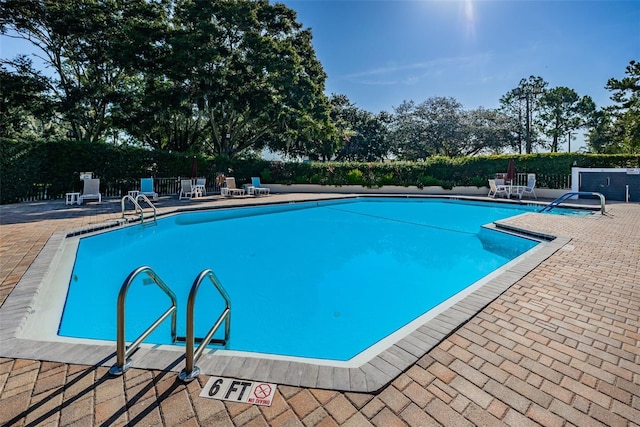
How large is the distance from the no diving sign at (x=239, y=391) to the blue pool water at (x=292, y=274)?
1181 mm

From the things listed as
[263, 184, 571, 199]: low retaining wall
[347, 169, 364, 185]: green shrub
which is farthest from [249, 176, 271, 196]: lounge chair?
[347, 169, 364, 185]: green shrub

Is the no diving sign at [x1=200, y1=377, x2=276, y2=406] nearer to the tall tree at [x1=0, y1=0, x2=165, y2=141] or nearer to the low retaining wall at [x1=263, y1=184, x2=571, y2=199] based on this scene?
the low retaining wall at [x1=263, y1=184, x2=571, y2=199]

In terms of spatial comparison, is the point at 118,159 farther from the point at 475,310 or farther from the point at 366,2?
the point at 475,310

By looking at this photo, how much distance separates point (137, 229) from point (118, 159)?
25.1ft

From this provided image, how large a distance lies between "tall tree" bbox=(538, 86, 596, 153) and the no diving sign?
4157cm

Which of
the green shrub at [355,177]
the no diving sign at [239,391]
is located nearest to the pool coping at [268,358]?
the no diving sign at [239,391]

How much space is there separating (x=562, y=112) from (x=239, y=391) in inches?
1704

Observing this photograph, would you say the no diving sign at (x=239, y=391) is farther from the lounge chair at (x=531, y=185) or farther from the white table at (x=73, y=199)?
the lounge chair at (x=531, y=185)

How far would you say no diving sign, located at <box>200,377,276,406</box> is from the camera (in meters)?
1.79

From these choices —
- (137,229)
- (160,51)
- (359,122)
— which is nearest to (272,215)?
(137,229)

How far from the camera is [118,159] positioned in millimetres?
13594

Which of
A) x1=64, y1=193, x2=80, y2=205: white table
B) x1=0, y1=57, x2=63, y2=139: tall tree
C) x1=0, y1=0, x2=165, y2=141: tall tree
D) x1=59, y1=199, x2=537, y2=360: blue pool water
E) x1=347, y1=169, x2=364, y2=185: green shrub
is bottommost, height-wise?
x1=59, y1=199, x2=537, y2=360: blue pool water

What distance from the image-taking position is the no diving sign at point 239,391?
70.7 inches

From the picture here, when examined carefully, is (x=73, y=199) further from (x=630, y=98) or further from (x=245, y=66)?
(x=630, y=98)
